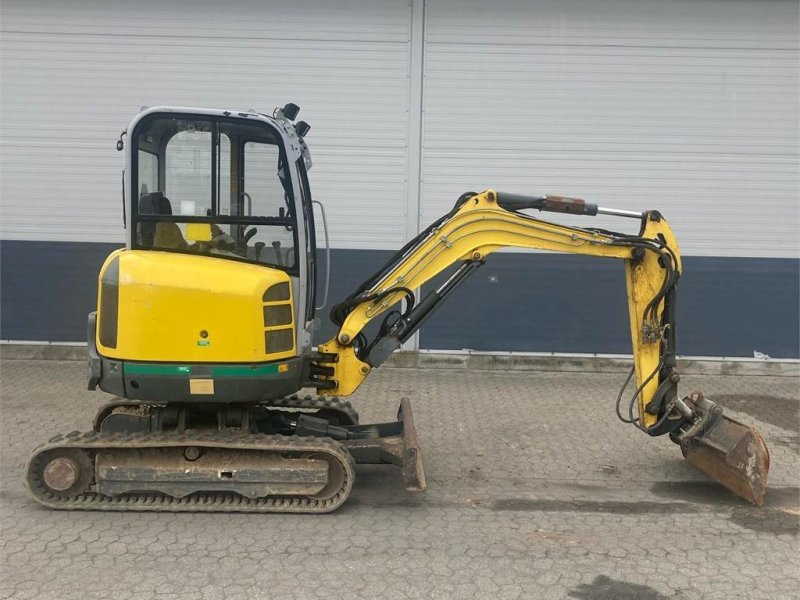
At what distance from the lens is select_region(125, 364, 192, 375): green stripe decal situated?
14.6 feet

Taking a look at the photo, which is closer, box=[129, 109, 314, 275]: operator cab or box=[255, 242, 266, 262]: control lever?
box=[129, 109, 314, 275]: operator cab

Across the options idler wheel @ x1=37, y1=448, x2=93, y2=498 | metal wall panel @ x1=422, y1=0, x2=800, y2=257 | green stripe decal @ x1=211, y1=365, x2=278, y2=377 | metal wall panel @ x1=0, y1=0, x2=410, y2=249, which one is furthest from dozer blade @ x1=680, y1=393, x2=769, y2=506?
metal wall panel @ x1=0, y1=0, x2=410, y2=249

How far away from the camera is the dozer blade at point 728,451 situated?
4809 mm

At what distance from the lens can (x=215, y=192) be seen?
461 centimetres

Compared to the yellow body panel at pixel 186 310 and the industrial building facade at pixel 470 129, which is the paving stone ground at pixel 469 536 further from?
the industrial building facade at pixel 470 129

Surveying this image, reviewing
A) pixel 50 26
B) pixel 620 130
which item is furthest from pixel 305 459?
pixel 50 26

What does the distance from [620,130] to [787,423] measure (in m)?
4.15

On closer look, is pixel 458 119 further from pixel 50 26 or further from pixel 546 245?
pixel 50 26

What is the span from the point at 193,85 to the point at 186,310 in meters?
5.55

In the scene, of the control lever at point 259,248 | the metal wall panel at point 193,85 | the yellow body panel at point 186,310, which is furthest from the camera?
the metal wall panel at point 193,85

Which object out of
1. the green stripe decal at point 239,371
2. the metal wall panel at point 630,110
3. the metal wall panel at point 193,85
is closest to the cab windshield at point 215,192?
the green stripe decal at point 239,371

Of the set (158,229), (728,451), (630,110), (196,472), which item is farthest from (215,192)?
(630,110)

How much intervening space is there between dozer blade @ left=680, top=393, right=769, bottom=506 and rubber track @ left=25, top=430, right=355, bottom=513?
2667 millimetres

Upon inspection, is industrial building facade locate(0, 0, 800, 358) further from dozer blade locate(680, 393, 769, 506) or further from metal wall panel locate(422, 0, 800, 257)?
dozer blade locate(680, 393, 769, 506)
